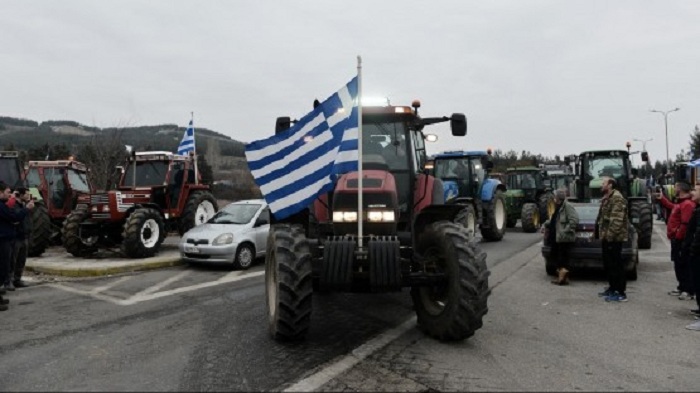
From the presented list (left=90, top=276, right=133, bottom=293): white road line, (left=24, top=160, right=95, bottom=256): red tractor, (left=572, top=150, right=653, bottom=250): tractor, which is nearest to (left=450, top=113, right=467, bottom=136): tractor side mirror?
(left=90, top=276, right=133, bottom=293): white road line

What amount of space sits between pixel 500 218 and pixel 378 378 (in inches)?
511

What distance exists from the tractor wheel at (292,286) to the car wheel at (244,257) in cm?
628

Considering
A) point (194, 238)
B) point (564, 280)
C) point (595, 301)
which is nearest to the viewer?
point (595, 301)

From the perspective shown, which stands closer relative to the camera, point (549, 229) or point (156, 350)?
point (156, 350)

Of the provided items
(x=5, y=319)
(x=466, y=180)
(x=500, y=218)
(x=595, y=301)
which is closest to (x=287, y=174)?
(x=5, y=319)

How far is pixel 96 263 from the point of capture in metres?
11.8

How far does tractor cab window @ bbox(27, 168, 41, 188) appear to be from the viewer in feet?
49.2

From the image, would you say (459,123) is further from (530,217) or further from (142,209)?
(530,217)

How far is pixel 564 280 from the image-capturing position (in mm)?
9383

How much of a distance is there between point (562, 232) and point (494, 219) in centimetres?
654

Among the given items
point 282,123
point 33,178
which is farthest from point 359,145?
point 33,178

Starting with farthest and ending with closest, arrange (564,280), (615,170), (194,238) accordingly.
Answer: (615,170) < (194,238) < (564,280)

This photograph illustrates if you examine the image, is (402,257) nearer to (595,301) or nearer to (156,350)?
(156,350)

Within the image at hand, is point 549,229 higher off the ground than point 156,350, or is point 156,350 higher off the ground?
point 549,229
